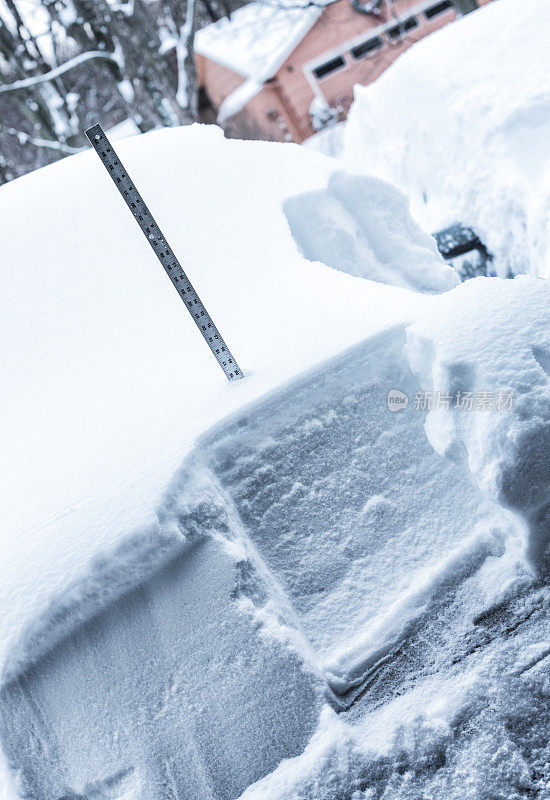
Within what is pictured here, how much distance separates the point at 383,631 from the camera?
5.99 ft

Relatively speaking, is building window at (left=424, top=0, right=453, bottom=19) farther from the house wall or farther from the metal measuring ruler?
the metal measuring ruler

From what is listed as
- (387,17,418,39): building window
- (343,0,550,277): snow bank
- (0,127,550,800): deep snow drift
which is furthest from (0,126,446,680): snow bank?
(387,17,418,39): building window

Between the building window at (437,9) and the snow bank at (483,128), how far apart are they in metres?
13.3

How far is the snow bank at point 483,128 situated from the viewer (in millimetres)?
3967

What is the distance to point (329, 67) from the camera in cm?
1689

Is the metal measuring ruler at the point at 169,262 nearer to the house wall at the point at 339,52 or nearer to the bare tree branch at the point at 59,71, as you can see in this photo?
the bare tree branch at the point at 59,71

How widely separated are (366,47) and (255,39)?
3.46 metres

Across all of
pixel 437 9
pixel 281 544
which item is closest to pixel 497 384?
pixel 281 544

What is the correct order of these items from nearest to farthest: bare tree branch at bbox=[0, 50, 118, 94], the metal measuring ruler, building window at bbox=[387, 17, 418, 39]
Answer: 1. the metal measuring ruler
2. bare tree branch at bbox=[0, 50, 118, 94]
3. building window at bbox=[387, 17, 418, 39]

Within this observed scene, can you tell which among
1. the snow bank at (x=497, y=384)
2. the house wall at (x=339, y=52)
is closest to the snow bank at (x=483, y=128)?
the snow bank at (x=497, y=384)

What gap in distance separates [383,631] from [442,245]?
11.4 ft

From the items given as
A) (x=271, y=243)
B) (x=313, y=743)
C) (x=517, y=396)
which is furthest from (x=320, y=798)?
(x=271, y=243)

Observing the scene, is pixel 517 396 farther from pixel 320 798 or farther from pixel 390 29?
pixel 390 29

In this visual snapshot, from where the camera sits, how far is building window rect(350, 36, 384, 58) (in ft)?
54.7
